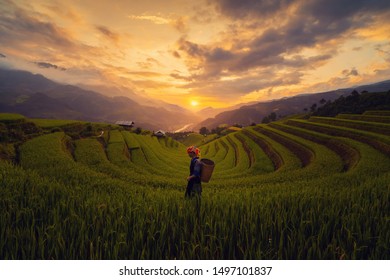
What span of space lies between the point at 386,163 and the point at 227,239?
1929 centimetres

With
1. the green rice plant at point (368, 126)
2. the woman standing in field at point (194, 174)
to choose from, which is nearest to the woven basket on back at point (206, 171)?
the woman standing in field at point (194, 174)

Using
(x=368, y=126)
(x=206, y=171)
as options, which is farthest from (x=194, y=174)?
(x=368, y=126)

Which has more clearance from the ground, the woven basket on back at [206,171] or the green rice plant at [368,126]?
the green rice plant at [368,126]

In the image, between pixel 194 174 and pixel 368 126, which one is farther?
pixel 368 126

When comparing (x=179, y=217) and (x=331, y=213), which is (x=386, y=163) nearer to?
(x=331, y=213)

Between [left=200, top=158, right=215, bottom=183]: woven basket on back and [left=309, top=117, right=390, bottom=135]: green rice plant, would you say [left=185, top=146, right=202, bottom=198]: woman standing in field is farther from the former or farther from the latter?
[left=309, top=117, right=390, bottom=135]: green rice plant

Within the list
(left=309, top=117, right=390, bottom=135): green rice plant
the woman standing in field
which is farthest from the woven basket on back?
(left=309, top=117, right=390, bottom=135): green rice plant

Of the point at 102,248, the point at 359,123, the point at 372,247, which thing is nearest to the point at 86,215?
the point at 102,248

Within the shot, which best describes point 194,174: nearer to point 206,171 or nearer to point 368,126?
point 206,171

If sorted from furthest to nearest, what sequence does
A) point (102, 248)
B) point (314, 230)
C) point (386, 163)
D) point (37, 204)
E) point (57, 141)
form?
point (57, 141)
point (386, 163)
point (37, 204)
point (314, 230)
point (102, 248)

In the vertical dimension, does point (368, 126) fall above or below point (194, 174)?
above

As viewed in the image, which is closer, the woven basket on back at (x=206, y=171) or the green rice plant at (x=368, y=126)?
the woven basket on back at (x=206, y=171)

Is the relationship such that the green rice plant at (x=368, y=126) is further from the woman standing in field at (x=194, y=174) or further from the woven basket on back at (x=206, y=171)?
the woman standing in field at (x=194, y=174)
